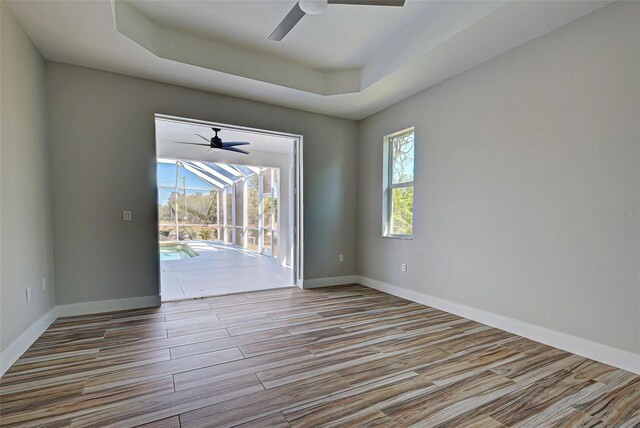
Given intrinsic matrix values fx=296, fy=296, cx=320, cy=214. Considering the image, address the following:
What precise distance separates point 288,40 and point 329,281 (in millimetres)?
3365

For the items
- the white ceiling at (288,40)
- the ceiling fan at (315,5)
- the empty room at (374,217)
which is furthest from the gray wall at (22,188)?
the ceiling fan at (315,5)

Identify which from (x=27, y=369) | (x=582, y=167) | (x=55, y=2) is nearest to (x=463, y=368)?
(x=582, y=167)

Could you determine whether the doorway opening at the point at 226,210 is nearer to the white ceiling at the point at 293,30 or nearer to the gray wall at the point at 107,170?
the gray wall at the point at 107,170

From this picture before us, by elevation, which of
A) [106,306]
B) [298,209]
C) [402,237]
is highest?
[298,209]

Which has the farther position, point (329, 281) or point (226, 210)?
point (226, 210)

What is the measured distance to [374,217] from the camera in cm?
461

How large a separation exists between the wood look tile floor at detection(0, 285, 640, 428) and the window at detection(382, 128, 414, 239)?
1.49 meters

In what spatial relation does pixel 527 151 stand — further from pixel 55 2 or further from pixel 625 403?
pixel 55 2

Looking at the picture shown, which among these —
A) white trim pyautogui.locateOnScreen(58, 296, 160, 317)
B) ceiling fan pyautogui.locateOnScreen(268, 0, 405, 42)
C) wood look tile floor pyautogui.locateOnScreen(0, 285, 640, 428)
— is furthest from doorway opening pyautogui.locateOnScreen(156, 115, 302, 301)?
ceiling fan pyautogui.locateOnScreen(268, 0, 405, 42)

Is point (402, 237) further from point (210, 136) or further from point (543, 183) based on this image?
point (210, 136)

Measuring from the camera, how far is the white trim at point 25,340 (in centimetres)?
209

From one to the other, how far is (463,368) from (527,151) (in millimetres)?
1984

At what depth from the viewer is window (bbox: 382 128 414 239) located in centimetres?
410

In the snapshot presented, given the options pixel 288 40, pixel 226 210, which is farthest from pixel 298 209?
pixel 226 210
